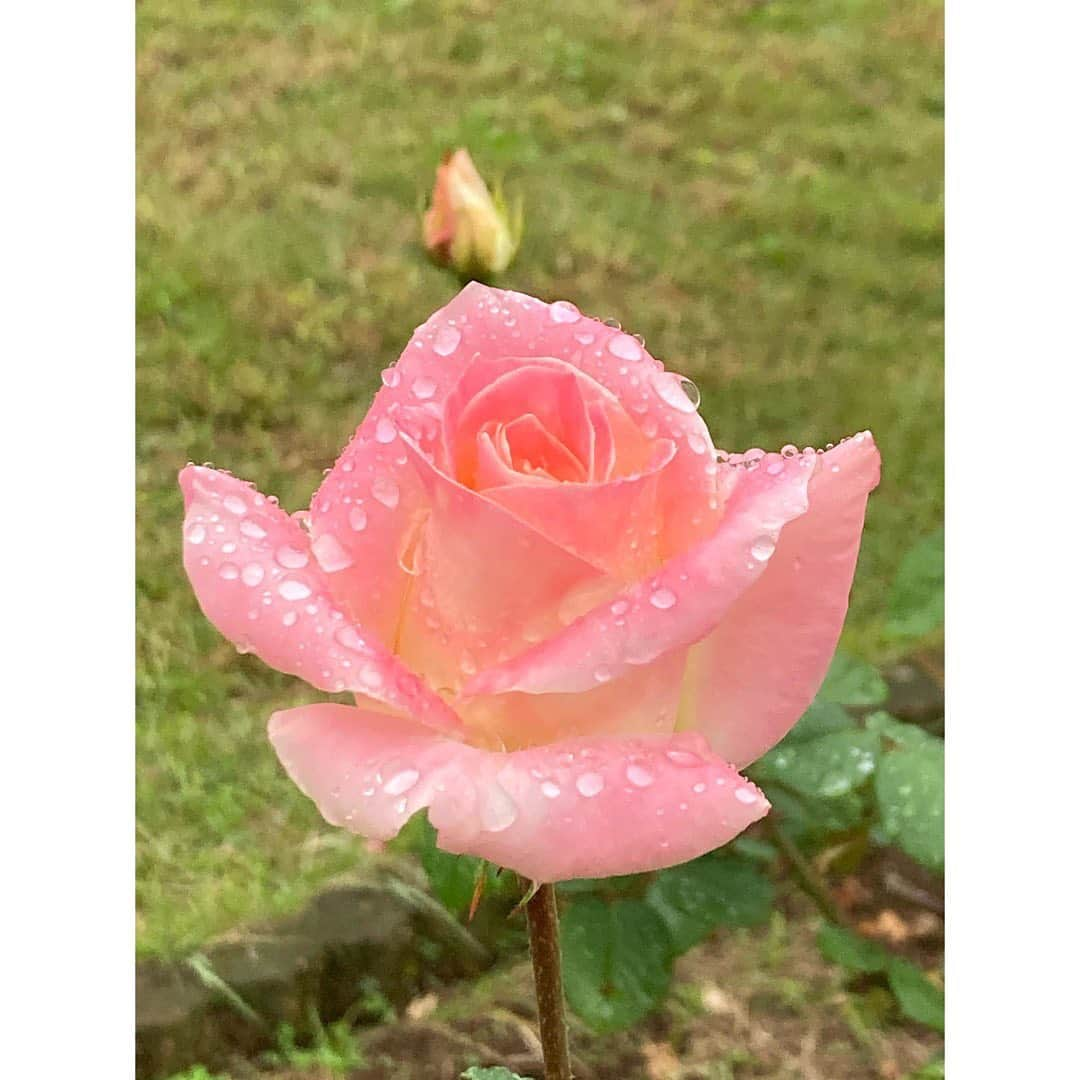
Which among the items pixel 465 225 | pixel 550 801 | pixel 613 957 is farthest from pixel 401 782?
pixel 465 225

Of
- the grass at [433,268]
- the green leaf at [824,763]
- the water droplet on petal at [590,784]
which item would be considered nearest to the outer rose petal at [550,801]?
the water droplet on petal at [590,784]

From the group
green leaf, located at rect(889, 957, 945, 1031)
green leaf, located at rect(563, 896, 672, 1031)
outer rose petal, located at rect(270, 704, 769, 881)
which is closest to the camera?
outer rose petal, located at rect(270, 704, 769, 881)

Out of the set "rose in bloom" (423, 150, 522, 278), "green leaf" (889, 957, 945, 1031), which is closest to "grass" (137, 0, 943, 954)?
"rose in bloom" (423, 150, 522, 278)

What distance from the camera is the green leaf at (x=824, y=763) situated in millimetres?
478

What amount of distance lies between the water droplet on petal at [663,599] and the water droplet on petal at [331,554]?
2.7 inches

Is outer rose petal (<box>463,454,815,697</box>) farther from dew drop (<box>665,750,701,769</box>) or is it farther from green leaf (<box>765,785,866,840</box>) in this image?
green leaf (<box>765,785,866,840</box>)

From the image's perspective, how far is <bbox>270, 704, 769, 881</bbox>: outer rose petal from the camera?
0.70ft

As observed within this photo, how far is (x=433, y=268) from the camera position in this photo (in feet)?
2.15

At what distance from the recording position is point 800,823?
0.54 meters

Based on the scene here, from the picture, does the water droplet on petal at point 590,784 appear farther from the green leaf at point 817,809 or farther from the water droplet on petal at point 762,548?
the green leaf at point 817,809

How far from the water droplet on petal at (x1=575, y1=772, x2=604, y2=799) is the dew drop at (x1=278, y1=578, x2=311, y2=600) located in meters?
0.07

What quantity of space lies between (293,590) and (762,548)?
99 millimetres

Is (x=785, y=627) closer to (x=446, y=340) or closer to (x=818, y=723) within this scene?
(x=446, y=340)
